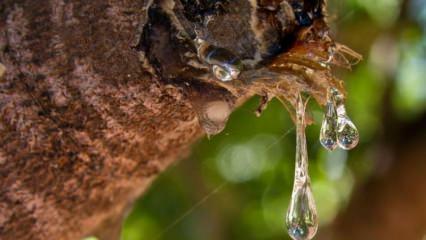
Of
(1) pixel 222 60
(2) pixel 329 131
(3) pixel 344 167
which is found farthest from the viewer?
(3) pixel 344 167

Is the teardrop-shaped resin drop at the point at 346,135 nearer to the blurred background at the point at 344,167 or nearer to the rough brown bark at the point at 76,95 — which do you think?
the rough brown bark at the point at 76,95

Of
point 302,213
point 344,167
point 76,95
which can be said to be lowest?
point 344,167

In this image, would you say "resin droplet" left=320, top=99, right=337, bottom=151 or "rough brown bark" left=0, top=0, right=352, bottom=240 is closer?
"rough brown bark" left=0, top=0, right=352, bottom=240

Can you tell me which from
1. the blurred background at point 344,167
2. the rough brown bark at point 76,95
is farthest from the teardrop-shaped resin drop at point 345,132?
the blurred background at point 344,167

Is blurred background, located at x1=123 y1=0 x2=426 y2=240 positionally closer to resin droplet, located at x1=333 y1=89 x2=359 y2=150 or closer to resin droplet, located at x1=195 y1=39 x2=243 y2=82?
resin droplet, located at x1=333 y1=89 x2=359 y2=150

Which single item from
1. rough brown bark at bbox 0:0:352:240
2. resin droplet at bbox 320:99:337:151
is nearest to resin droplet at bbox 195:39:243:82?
rough brown bark at bbox 0:0:352:240

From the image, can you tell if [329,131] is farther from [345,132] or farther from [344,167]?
[344,167]

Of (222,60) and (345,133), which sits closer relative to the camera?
(222,60)

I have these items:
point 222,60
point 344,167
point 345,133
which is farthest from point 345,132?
point 344,167
